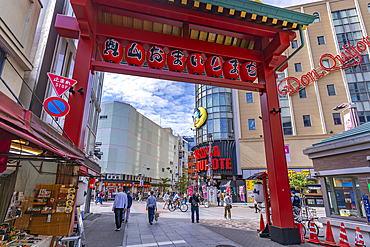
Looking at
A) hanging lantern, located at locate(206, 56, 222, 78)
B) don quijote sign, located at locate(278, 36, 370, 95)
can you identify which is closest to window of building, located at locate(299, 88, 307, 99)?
don quijote sign, located at locate(278, 36, 370, 95)

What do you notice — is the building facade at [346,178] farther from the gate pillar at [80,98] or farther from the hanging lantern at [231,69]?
the gate pillar at [80,98]

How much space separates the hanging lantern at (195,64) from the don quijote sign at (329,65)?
99.5 ft

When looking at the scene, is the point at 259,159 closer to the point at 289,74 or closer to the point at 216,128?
the point at 216,128

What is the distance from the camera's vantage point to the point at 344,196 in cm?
866

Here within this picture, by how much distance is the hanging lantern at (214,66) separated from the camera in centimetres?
834

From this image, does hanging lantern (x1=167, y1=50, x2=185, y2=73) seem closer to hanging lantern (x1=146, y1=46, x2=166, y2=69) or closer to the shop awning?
hanging lantern (x1=146, y1=46, x2=166, y2=69)

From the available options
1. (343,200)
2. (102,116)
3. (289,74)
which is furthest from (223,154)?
(102,116)

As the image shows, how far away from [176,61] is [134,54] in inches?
62.4

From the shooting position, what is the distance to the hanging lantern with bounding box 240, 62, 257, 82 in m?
8.84

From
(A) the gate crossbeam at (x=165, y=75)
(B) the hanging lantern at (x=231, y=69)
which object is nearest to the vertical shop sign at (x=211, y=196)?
(A) the gate crossbeam at (x=165, y=75)

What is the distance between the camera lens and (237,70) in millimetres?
8664

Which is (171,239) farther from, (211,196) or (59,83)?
(211,196)

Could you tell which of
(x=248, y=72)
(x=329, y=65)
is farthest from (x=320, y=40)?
(x=248, y=72)

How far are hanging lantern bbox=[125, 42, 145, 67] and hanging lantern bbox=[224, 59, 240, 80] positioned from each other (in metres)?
3.45
